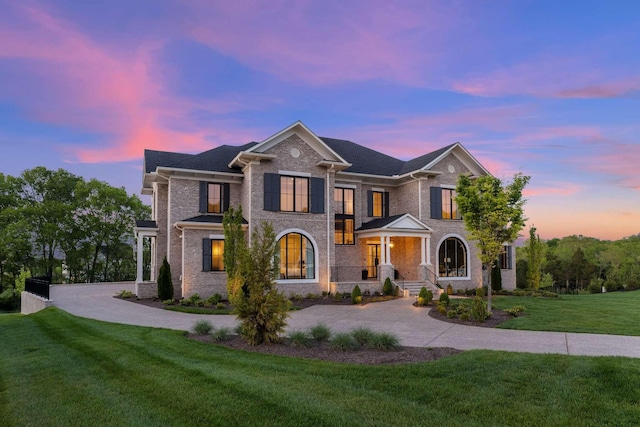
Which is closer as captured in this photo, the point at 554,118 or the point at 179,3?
the point at 179,3

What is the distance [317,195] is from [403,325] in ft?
33.9

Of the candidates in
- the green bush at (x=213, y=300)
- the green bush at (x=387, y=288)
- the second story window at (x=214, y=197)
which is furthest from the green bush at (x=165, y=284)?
the green bush at (x=387, y=288)

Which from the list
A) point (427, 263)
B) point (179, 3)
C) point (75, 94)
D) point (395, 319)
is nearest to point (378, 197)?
point (427, 263)

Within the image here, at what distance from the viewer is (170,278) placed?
19.2 metres

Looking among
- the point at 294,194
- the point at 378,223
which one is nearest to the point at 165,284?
the point at 294,194

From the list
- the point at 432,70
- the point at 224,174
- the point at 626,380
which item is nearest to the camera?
the point at 626,380

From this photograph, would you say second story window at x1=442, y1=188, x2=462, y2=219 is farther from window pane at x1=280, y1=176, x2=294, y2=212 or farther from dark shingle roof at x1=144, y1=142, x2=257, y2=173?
dark shingle roof at x1=144, y1=142, x2=257, y2=173

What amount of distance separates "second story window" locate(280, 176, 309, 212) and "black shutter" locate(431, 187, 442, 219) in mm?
7897

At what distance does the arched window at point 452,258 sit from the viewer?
23656 millimetres

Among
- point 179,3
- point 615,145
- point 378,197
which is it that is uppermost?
point 179,3

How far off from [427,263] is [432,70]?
10872mm

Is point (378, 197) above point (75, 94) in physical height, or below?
below

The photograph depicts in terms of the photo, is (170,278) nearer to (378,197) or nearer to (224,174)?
(224,174)

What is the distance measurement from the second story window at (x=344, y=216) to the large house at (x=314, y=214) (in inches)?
2.4
